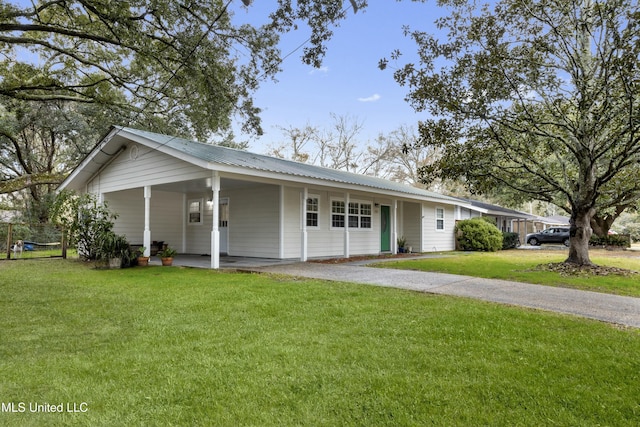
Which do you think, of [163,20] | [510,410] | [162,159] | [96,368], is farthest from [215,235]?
[510,410]

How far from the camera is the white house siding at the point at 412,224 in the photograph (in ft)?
59.9

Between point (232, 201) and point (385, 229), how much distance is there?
21.6 ft

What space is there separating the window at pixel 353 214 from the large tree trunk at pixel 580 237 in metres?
6.88

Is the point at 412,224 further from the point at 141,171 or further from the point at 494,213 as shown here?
the point at 141,171

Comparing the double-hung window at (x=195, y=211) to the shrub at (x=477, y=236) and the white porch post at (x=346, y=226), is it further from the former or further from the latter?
the shrub at (x=477, y=236)

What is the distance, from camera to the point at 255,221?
13.1 meters

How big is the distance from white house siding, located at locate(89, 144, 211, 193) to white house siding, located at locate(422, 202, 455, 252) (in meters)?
11.7

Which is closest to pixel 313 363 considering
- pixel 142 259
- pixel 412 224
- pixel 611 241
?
pixel 142 259

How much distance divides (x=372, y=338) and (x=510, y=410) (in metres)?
1.63

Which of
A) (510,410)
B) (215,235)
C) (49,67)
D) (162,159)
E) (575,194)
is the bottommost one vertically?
(510,410)

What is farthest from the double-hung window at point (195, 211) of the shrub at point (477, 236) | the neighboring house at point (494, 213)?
the neighboring house at point (494, 213)

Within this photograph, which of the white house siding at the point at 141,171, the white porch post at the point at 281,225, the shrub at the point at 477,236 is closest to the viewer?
the white house siding at the point at 141,171

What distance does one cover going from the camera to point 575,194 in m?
10.9

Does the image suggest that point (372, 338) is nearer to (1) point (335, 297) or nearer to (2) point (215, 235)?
(1) point (335, 297)
